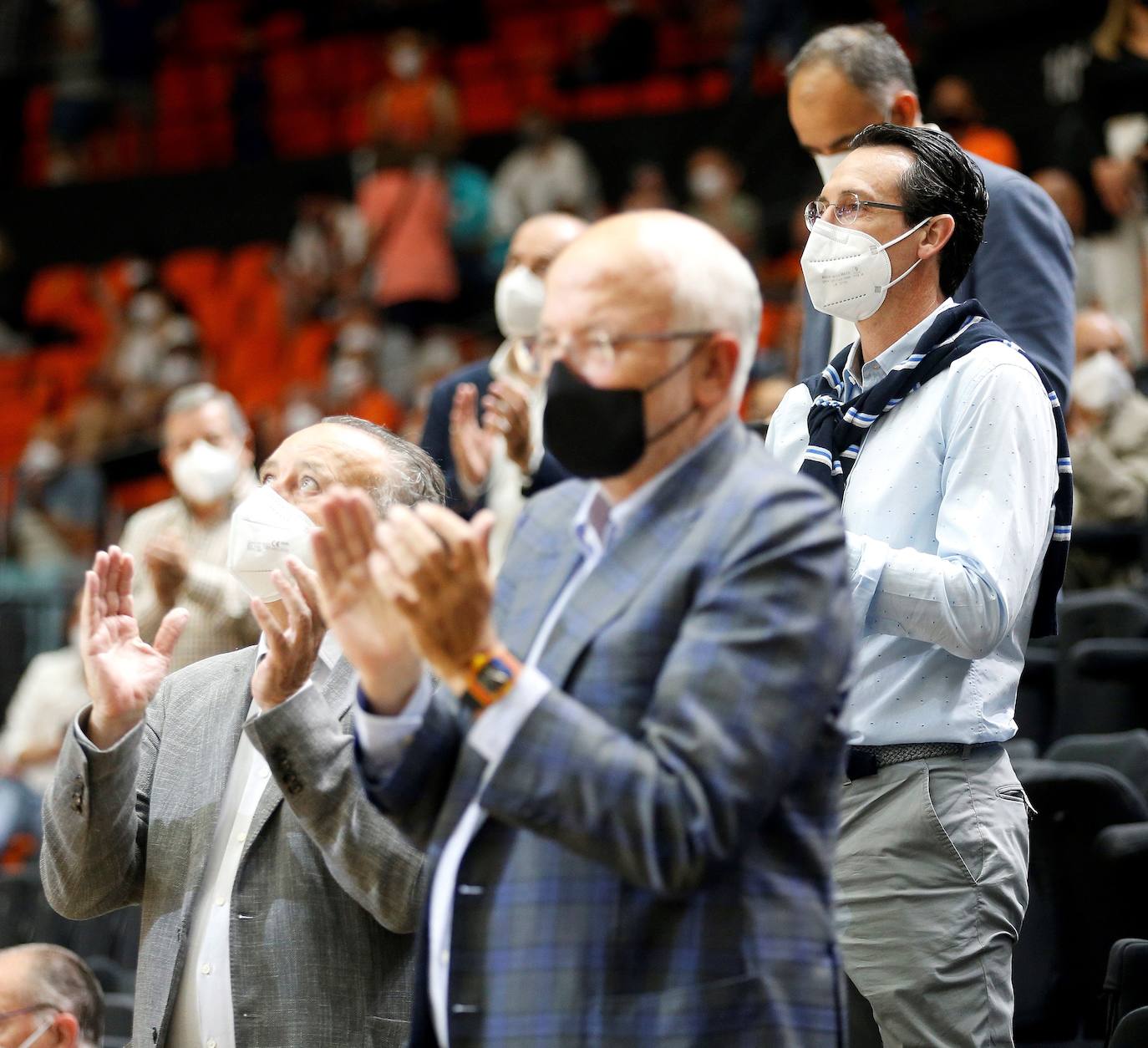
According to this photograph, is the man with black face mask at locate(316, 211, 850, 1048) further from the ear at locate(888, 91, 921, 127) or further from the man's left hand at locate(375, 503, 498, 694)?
the ear at locate(888, 91, 921, 127)

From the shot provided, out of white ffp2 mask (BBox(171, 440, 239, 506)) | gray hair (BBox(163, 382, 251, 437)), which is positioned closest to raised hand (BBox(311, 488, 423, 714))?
white ffp2 mask (BBox(171, 440, 239, 506))

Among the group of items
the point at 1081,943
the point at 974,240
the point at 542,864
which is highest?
the point at 974,240

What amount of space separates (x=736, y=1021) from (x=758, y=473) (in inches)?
21.5

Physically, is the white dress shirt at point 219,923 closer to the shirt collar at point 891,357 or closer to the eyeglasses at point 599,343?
the eyeglasses at point 599,343

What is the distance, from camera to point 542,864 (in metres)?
1.68

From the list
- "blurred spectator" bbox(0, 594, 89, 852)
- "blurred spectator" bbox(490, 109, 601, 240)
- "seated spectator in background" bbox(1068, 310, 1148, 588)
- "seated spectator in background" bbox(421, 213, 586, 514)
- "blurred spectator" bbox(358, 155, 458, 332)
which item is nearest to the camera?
"seated spectator in background" bbox(421, 213, 586, 514)

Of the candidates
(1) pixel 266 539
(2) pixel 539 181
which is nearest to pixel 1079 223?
(2) pixel 539 181

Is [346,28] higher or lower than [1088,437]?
higher

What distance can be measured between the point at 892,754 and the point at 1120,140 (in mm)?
4993

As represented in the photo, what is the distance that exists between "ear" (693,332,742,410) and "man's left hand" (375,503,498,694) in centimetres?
30

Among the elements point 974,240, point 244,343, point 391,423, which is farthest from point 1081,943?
point 244,343

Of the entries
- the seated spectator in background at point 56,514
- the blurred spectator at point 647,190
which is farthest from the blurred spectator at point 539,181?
the seated spectator in background at point 56,514

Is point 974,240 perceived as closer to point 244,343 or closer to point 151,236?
point 244,343

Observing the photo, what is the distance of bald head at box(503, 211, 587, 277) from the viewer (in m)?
3.99
